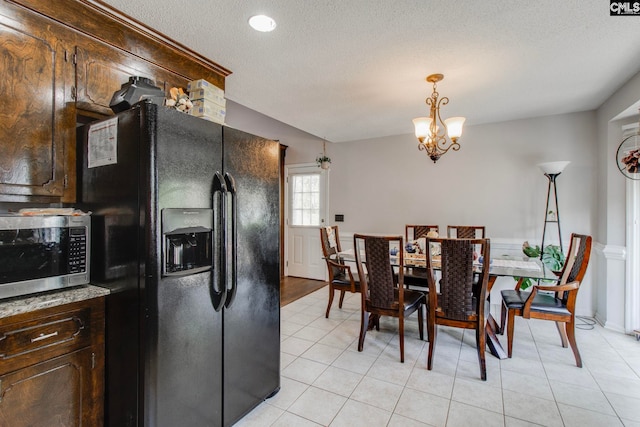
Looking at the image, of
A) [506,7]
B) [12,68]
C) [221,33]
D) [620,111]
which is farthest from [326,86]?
[620,111]

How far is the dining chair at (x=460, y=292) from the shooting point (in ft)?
7.45

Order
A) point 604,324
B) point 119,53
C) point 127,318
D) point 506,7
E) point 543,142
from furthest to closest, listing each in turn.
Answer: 1. point 543,142
2. point 604,324
3. point 119,53
4. point 506,7
5. point 127,318

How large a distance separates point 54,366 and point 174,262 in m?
0.69

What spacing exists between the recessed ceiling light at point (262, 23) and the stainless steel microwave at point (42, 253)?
4.85ft

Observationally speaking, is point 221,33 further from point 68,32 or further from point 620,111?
point 620,111

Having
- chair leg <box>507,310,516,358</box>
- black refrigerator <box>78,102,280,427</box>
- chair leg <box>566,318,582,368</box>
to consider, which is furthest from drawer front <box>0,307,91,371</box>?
chair leg <box>566,318,582,368</box>

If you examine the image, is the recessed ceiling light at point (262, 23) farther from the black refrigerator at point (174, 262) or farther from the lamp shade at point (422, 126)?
Result: the lamp shade at point (422, 126)

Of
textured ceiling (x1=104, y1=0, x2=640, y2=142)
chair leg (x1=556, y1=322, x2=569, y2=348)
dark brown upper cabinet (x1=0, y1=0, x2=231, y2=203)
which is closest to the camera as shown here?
dark brown upper cabinet (x1=0, y1=0, x2=231, y2=203)

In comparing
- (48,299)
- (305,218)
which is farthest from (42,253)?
(305,218)

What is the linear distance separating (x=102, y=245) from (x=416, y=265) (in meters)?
2.38

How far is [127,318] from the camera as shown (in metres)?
1.46

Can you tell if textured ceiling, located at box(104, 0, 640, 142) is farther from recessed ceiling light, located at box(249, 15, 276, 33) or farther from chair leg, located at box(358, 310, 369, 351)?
chair leg, located at box(358, 310, 369, 351)

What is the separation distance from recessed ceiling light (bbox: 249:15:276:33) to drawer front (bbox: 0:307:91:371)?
1842mm

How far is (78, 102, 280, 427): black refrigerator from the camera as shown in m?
1.40
